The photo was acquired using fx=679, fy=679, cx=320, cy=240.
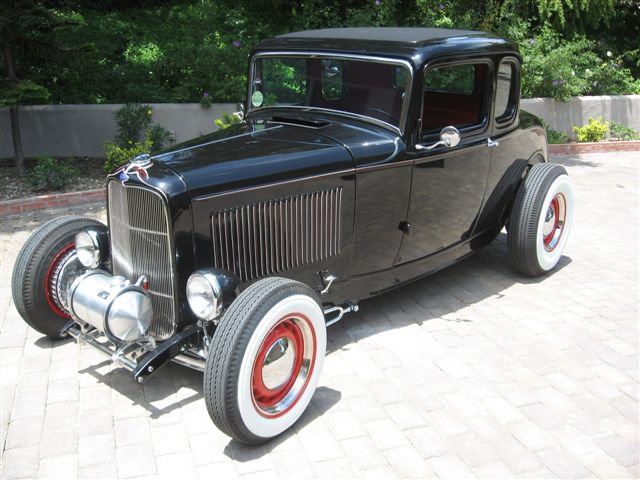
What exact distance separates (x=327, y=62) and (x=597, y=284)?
2702 millimetres

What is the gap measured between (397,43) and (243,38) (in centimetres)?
664

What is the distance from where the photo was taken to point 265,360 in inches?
128

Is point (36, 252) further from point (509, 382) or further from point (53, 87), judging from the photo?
point (53, 87)

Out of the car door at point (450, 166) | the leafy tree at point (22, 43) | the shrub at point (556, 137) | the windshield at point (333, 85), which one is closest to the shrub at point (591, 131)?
the shrub at point (556, 137)

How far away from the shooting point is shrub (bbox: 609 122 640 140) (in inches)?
396

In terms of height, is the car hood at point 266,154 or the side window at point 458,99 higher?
the side window at point 458,99

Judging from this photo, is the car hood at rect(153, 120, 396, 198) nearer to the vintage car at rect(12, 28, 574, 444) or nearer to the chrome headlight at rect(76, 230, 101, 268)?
the vintage car at rect(12, 28, 574, 444)

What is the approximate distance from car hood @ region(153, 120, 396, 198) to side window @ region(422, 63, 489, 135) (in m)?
0.77

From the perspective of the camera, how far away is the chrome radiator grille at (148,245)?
3.44 m

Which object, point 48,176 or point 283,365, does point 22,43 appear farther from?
point 283,365

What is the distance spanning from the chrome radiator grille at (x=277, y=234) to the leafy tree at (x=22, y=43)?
Answer: 4.27m

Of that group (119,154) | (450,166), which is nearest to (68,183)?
(119,154)

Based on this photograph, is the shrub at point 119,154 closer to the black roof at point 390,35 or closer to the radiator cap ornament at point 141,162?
the black roof at point 390,35

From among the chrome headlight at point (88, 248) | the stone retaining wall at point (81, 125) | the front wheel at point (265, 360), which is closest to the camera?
the front wheel at point (265, 360)
